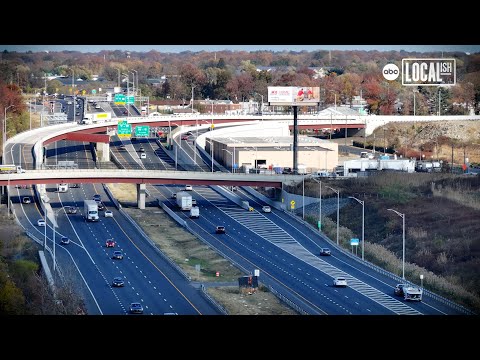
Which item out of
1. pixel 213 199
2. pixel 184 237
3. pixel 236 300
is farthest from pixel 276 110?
pixel 236 300

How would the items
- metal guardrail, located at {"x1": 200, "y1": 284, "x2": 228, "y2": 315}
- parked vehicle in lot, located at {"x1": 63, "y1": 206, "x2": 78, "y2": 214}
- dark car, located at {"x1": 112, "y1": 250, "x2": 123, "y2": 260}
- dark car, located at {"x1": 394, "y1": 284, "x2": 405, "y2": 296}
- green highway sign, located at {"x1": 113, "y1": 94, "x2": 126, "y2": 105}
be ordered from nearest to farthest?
metal guardrail, located at {"x1": 200, "y1": 284, "x2": 228, "y2": 315}, dark car, located at {"x1": 394, "y1": 284, "x2": 405, "y2": 296}, dark car, located at {"x1": 112, "y1": 250, "x2": 123, "y2": 260}, parked vehicle in lot, located at {"x1": 63, "y1": 206, "x2": 78, "y2": 214}, green highway sign, located at {"x1": 113, "y1": 94, "x2": 126, "y2": 105}

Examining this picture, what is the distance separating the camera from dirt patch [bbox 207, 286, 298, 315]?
956 inches

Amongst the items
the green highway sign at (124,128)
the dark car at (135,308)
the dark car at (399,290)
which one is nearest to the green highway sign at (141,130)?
the green highway sign at (124,128)

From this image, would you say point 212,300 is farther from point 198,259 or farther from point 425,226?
point 425,226

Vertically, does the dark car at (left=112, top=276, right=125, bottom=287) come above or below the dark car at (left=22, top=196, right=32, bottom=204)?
below

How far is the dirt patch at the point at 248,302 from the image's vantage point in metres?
24.3

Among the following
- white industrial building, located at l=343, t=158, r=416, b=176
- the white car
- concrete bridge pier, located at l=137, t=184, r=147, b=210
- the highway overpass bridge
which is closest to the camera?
the white car

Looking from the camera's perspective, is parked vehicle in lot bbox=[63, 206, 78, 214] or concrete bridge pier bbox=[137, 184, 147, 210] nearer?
parked vehicle in lot bbox=[63, 206, 78, 214]

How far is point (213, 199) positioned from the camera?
39.7m

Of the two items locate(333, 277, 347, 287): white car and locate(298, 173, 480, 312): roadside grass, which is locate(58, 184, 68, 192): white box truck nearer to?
locate(298, 173, 480, 312): roadside grass

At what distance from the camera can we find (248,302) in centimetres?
2539

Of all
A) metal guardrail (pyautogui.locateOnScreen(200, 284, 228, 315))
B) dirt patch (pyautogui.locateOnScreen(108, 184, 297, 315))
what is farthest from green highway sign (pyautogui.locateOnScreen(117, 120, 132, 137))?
metal guardrail (pyautogui.locateOnScreen(200, 284, 228, 315))
